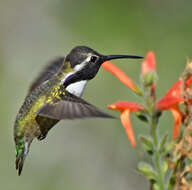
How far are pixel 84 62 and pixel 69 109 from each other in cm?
46

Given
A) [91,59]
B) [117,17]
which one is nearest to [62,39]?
[117,17]

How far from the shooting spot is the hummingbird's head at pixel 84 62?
2982 mm

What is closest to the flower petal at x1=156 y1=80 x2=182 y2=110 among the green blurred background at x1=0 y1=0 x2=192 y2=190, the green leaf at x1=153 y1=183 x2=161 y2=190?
the green leaf at x1=153 y1=183 x2=161 y2=190

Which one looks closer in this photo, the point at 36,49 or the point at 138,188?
the point at 138,188

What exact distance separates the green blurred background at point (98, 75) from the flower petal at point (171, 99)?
2439 mm

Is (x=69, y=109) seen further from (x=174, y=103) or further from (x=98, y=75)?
(x=98, y=75)

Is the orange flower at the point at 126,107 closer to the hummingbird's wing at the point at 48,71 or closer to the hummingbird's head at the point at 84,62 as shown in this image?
the hummingbird's head at the point at 84,62

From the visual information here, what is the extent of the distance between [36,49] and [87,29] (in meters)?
0.74

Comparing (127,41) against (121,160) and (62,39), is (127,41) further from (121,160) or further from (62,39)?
(121,160)

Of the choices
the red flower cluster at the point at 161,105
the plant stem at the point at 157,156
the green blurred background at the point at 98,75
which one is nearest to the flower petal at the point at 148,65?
the red flower cluster at the point at 161,105

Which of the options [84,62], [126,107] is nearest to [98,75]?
[84,62]

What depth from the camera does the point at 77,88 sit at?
117 inches

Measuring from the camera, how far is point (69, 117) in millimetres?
2506

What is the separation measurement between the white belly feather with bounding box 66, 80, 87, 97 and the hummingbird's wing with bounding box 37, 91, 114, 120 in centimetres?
4
